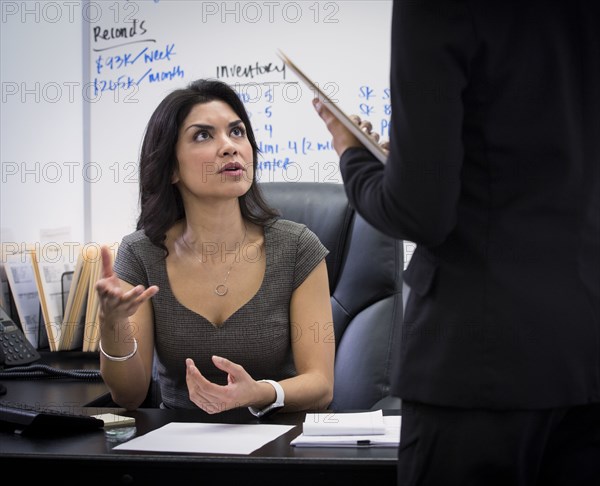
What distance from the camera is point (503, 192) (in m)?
Answer: 0.83

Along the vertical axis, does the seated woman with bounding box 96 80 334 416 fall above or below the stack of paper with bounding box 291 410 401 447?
above

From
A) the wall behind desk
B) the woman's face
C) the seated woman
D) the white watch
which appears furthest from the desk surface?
the wall behind desk

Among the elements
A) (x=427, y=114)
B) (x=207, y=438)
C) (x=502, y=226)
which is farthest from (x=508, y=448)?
(x=207, y=438)

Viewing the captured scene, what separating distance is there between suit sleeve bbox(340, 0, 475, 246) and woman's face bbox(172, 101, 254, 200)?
3.24 ft

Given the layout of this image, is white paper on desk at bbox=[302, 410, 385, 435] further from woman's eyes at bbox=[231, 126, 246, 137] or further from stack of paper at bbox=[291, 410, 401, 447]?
woman's eyes at bbox=[231, 126, 246, 137]

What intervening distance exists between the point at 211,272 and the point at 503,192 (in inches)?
43.2

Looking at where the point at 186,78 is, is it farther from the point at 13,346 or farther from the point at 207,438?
the point at 207,438

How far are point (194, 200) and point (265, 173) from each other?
0.84m

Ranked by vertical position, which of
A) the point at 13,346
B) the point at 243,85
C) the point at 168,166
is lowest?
the point at 13,346

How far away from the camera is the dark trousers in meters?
0.81

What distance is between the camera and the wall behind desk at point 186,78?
266cm

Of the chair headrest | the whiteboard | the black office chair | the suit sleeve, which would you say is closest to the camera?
the suit sleeve

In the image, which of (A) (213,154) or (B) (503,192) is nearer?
(B) (503,192)

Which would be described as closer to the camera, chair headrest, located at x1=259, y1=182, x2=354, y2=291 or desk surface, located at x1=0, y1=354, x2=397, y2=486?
desk surface, located at x1=0, y1=354, x2=397, y2=486
